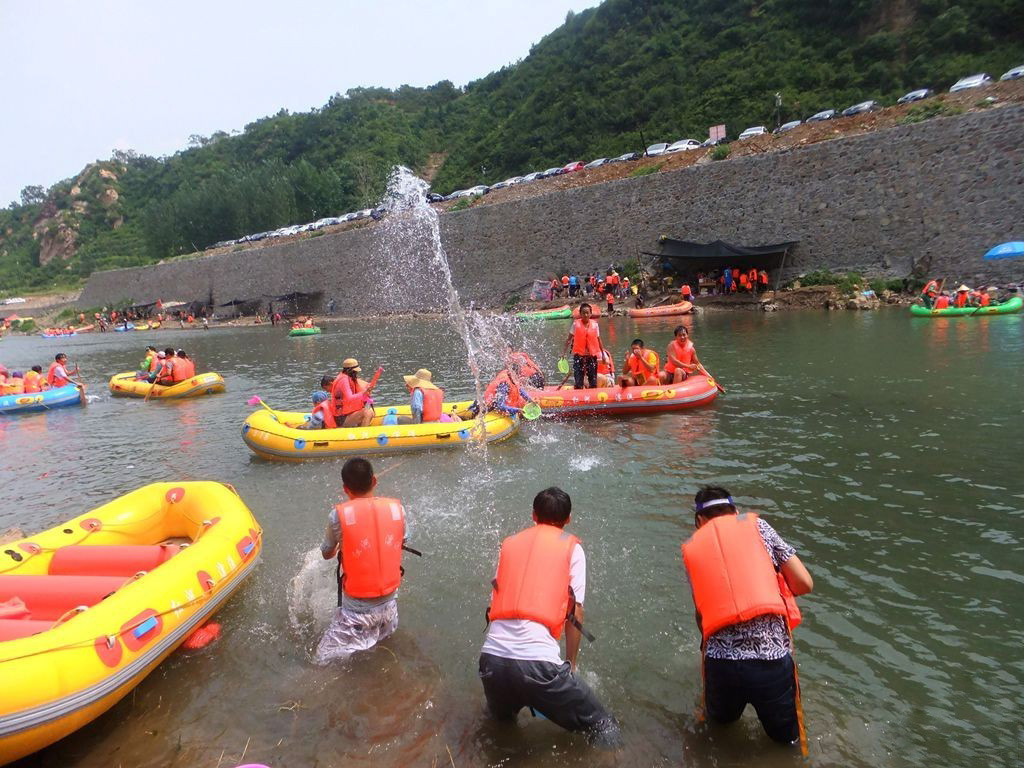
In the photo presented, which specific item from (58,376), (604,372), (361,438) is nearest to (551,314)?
(604,372)

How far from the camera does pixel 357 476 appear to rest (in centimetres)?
434

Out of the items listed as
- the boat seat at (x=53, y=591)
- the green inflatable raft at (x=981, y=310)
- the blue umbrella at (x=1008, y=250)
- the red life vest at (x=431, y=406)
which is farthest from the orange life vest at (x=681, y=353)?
the blue umbrella at (x=1008, y=250)

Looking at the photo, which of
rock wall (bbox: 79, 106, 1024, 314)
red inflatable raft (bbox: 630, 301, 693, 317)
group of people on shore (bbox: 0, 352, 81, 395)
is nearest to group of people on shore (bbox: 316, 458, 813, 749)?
group of people on shore (bbox: 0, 352, 81, 395)

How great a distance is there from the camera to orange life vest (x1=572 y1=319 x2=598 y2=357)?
11664mm

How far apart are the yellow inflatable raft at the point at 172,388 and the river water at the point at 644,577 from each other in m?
3.49

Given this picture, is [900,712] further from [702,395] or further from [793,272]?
[793,272]

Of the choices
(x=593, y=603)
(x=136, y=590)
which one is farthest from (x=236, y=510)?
(x=593, y=603)

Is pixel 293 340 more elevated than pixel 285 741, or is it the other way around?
pixel 293 340

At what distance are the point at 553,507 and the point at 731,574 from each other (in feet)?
3.19

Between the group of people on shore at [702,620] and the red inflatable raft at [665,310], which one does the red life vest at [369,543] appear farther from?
the red inflatable raft at [665,310]

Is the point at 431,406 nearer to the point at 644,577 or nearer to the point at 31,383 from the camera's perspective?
the point at 644,577

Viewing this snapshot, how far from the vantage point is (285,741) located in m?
3.87

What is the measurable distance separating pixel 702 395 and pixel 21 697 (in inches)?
388

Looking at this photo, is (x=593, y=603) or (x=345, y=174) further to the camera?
(x=345, y=174)
